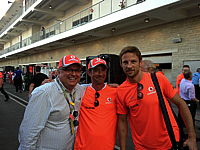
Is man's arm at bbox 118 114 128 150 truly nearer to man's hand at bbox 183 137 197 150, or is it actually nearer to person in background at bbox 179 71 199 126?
man's hand at bbox 183 137 197 150

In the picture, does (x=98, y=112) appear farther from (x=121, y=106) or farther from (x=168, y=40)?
(x=168, y=40)

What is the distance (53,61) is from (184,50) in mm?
19755

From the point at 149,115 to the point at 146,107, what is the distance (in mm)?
102

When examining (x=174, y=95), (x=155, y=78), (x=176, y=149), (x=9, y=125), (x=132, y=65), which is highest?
(x=132, y=65)

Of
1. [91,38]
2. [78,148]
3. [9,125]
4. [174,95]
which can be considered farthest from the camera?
[91,38]

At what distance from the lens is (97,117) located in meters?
2.17

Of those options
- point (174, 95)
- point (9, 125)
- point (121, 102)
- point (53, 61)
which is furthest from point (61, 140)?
point (53, 61)

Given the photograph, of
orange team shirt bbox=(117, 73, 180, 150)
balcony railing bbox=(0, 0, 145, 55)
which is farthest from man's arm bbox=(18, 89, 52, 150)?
balcony railing bbox=(0, 0, 145, 55)

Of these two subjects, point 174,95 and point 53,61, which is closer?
point 174,95

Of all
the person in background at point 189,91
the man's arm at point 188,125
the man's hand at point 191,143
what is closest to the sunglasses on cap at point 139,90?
the man's arm at point 188,125

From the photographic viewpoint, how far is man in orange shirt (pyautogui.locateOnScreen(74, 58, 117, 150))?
2.10m

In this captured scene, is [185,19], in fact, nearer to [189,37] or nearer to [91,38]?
[189,37]

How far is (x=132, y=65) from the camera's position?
1.98 metres

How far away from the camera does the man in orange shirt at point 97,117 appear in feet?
6.88
